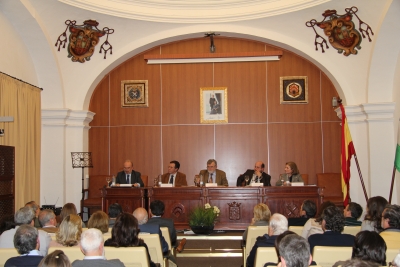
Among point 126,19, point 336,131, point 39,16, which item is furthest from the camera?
point 336,131

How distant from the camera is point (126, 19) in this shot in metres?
9.80

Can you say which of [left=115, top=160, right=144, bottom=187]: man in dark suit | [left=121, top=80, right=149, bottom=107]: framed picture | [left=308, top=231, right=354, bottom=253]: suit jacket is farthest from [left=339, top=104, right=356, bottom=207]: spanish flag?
[left=121, top=80, right=149, bottom=107]: framed picture

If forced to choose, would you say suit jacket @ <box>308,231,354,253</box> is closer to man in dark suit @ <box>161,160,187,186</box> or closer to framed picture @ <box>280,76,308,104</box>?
man in dark suit @ <box>161,160,187,186</box>

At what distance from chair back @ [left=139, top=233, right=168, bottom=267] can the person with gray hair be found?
186 centimetres

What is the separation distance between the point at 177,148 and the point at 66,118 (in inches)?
97.8

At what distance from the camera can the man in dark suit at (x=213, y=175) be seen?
30.6ft

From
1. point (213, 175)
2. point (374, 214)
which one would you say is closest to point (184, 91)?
point (213, 175)

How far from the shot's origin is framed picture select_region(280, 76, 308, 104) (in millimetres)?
10789

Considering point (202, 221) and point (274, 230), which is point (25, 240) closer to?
point (274, 230)

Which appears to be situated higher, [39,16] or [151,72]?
[39,16]

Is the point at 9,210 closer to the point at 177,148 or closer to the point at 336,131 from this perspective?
the point at 177,148

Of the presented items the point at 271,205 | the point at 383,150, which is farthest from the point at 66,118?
the point at 383,150

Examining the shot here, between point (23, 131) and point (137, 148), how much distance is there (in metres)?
2.84

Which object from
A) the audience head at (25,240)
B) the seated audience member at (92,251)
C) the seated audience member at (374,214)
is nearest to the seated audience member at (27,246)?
the audience head at (25,240)
